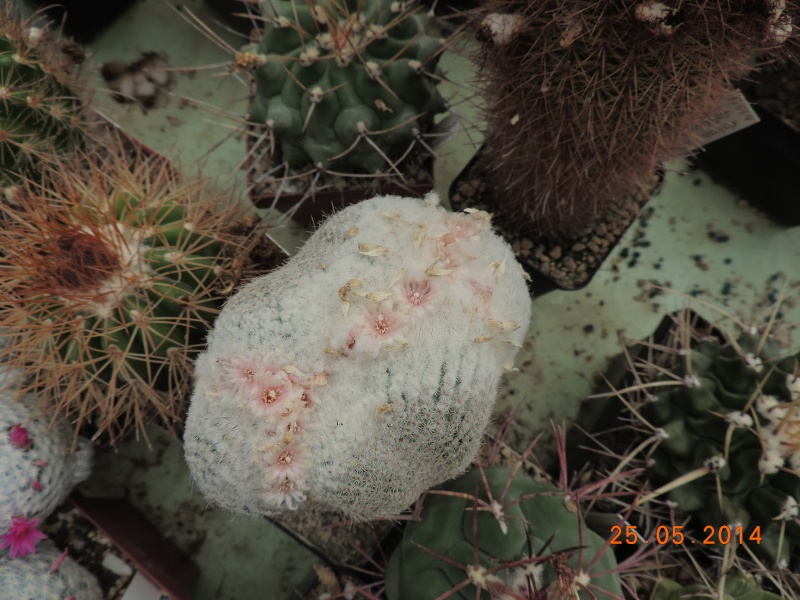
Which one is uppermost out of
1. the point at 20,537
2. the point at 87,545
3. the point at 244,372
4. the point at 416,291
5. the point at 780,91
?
the point at 780,91

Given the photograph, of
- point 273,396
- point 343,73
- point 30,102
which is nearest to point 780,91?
point 343,73

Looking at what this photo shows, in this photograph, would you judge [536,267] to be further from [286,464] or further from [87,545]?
→ [87,545]

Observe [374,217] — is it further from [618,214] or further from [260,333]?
[618,214]

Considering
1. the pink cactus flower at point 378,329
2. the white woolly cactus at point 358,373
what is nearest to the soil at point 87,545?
the white woolly cactus at point 358,373

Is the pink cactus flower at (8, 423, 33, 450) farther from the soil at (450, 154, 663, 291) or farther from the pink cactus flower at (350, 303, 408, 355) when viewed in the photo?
the soil at (450, 154, 663, 291)

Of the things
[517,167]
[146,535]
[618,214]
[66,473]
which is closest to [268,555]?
[146,535]

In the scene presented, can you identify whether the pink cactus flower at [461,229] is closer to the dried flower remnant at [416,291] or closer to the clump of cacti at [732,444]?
the dried flower remnant at [416,291]

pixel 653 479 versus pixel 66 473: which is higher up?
pixel 653 479
